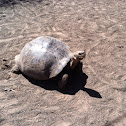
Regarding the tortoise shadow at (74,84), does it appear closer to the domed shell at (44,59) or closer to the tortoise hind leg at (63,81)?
the tortoise hind leg at (63,81)


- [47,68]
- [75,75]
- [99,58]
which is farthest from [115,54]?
[47,68]

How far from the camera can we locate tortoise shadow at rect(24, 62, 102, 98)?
3.69m

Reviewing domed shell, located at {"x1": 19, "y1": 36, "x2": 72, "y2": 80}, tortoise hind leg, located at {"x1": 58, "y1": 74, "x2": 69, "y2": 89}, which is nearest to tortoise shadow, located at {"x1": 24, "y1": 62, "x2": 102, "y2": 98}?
tortoise hind leg, located at {"x1": 58, "y1": 74, "x2": 69, "y2": 89}

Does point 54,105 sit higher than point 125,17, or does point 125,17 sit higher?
point 125,17

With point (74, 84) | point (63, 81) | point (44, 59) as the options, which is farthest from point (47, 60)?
point (74, 84)

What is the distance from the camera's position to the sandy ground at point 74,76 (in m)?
3.18

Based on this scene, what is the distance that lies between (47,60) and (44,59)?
0.06 metres

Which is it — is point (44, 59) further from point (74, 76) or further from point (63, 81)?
point (74, 76)

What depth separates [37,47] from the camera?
3693 millimetres

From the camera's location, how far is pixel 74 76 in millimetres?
4109

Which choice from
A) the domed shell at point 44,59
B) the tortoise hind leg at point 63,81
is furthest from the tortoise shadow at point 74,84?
the domed shell at point 44,59

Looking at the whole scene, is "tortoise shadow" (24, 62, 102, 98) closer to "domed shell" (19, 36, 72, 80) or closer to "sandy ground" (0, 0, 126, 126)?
"sandy ground" (0, 0, 126, 126)

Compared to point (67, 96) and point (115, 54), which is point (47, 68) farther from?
point (115, 54)

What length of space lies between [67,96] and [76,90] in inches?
11.1
